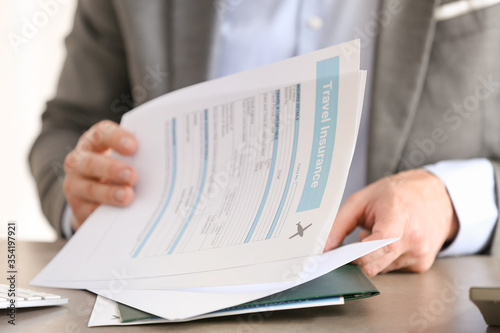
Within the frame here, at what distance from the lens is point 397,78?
2.74 feet

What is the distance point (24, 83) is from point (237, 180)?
2.41 m

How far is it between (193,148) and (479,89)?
21.7 inches

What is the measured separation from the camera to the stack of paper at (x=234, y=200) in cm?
36

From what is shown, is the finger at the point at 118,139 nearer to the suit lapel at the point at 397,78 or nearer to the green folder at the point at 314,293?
the green folder at the point at 314,293

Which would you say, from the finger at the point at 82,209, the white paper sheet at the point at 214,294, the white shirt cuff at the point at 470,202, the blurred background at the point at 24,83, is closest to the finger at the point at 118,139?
the finger at the point at 82,209

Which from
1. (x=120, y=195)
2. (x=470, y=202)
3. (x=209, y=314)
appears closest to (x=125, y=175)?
(x=120, y=195)

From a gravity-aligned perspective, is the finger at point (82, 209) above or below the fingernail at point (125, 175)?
below

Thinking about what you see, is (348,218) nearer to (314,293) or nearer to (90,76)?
(314,293)

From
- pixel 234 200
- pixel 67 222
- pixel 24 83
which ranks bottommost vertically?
pixel 67 222

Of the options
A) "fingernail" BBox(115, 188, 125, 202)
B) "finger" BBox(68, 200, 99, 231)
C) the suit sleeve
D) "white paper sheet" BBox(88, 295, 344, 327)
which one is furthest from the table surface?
the suit sleeve

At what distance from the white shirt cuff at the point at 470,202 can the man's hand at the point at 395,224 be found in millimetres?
58

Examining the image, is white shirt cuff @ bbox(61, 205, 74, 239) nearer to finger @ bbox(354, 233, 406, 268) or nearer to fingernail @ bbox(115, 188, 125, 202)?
fingernail @ bbox(115, 188, 125, 202)

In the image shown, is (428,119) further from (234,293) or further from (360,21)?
(234,293)

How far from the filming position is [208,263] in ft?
1.26
